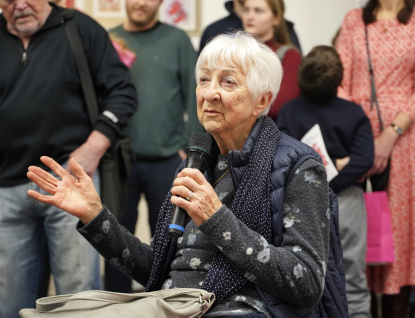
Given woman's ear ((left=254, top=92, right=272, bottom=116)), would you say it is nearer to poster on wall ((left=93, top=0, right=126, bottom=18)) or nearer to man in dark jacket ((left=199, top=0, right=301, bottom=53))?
man in dark jacket ((left=199, top=0, right=301, bottom=53))

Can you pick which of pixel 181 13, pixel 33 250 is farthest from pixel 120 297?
pixel 181 13

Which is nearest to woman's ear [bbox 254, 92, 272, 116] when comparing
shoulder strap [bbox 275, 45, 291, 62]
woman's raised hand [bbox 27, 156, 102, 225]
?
woman's raised hand [bbox 27, 156, 102, 225]

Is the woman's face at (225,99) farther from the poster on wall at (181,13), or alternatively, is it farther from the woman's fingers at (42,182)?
the poster on wall at (181,13)

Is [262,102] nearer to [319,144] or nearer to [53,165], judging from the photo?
[53,165]

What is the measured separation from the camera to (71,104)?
3016 millimetres

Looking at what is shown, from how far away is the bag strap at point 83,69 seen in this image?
9.95 ft

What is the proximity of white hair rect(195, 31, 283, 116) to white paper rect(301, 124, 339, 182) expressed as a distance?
3.47ft

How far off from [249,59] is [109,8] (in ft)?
10.2

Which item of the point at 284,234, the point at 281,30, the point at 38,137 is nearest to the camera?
the point at 284,234

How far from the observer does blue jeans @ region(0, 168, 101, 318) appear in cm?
293

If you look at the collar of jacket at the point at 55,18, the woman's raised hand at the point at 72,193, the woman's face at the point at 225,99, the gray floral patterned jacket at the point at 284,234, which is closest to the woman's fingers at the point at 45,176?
the woman's raised hand at the point at 72,193

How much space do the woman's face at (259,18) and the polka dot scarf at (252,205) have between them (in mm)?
1583

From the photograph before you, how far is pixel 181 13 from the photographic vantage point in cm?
508

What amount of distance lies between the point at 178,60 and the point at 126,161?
887mm
